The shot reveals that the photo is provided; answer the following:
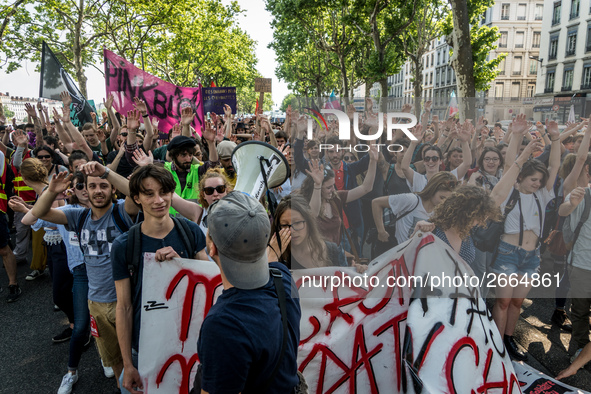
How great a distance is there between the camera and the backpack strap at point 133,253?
2.10 meters

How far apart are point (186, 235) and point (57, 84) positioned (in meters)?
6.37

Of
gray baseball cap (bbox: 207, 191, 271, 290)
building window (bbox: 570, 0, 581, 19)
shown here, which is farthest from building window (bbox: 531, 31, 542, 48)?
gray baseball cap (bbox: 207, 191, 271, 290)

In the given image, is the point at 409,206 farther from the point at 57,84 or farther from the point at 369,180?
the point at 57,84

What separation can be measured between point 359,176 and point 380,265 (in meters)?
0.53

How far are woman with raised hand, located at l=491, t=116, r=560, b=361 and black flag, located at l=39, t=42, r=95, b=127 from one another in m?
6.89

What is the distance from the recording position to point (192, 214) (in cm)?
287

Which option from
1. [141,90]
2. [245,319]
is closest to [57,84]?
[141,90]

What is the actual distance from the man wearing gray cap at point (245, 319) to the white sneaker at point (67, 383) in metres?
2.01

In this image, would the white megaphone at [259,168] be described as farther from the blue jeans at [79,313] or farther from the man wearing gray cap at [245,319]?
the blue jeans at [79,313]

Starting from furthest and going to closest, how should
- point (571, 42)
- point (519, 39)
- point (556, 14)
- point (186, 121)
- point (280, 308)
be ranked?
point (519, 39) → point (556, 14) → point (571, 42) → point (186, 121) → point (280, 308)

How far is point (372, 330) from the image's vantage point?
2234 mm

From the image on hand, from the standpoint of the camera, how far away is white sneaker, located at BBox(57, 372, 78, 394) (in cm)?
284

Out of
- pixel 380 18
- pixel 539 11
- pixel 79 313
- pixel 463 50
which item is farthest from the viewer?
pixel 539 11

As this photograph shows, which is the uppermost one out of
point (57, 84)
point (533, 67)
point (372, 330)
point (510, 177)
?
point (533, 67)
